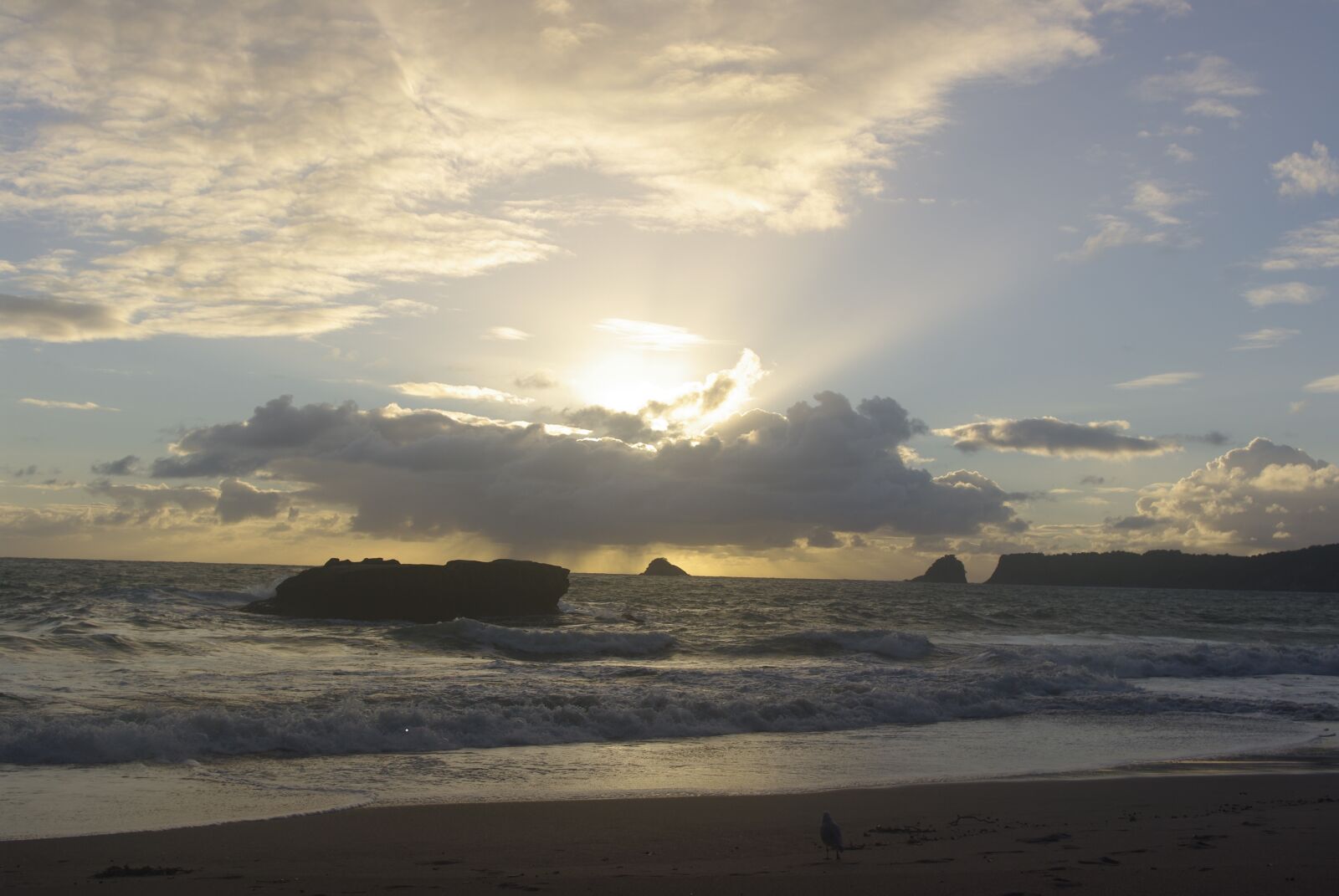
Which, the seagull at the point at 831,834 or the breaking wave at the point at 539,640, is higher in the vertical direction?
the seagull at the point at 831,834

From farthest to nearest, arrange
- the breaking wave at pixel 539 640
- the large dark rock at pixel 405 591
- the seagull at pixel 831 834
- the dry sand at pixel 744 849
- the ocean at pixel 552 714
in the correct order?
1. the large dark rock at pixel 405 591
2. the breaking wave at pixel 539 640
3. the ocean at pixel 552 714
4. the seagull at pixel 831 834
5. the dry sand at pixel 744 849

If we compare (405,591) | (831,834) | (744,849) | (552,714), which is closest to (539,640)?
(405,591)

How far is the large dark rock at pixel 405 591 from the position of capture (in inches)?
1865

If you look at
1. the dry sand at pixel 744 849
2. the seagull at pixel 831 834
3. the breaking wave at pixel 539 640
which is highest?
the seagull at pixel 831 834

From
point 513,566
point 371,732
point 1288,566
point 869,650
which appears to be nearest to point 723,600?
point 513,566

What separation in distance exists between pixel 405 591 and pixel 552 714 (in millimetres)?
32362

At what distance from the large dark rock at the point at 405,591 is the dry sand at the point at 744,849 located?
3825 centimetres

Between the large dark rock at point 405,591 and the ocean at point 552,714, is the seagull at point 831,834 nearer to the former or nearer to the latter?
the ocean at point 552,714

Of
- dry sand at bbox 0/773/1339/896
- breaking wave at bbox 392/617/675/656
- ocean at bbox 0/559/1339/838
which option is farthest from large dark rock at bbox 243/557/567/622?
dry sand at bbox 0/773/1339/896

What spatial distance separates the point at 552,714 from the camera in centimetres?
1786

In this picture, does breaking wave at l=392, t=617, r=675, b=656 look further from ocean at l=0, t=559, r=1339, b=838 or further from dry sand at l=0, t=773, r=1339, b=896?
dry sand at l=0, t=773, r=1339, b=896

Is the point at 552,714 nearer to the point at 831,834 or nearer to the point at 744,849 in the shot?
the point at 744,849

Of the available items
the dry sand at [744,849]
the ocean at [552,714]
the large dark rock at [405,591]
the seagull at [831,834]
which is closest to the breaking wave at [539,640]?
the ocean at [552,714]

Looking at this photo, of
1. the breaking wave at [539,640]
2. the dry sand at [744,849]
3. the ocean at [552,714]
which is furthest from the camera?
the breaking wave at [539,640]
